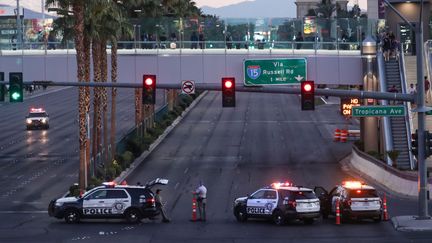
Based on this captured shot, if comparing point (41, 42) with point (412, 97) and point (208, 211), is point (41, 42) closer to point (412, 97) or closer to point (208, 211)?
point (208, 211)

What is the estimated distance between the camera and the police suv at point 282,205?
38.7m

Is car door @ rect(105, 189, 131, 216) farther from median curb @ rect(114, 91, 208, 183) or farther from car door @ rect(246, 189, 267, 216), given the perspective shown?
median curb @ rect(114, 91, 208, 183)

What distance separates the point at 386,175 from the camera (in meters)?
54.5

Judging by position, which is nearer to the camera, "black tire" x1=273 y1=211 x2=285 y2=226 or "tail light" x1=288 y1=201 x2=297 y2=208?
"tail light" x1=288 y1=201 x2=297 y2=208

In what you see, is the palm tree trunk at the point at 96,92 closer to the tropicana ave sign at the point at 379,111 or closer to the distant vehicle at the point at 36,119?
the tropicana ave sign at the point at 379,111

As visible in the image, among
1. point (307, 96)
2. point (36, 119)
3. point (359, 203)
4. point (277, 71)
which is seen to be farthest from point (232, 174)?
point (36, 119)

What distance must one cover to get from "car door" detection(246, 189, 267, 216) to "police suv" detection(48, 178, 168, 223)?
140 inches

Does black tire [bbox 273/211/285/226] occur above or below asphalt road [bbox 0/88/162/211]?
above

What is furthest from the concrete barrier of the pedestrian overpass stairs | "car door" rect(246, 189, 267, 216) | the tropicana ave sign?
"car door" rect(246, 189, 267, 216)

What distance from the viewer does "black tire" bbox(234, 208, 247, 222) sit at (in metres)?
40.4

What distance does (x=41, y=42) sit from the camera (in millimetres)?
66500

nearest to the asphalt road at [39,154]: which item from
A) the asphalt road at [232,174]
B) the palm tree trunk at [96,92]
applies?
the asphalt road at [232,174]

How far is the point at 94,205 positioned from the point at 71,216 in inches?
38.3

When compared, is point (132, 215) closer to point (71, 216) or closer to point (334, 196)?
point (71, 216)
